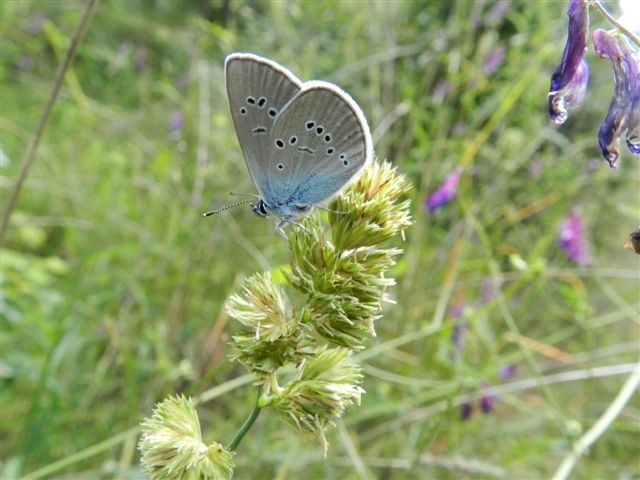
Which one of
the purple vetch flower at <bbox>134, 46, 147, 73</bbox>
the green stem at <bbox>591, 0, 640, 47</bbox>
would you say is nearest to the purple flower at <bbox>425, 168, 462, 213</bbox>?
the green stem at <bbox>591, 0, 640, 47</bbox>

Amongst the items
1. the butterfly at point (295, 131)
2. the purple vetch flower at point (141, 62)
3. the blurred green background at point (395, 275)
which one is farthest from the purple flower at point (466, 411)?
the purple vetch flower at point (141, 62)

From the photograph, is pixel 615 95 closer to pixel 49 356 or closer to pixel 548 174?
pixel 49 356

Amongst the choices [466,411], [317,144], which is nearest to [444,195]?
[466,411]

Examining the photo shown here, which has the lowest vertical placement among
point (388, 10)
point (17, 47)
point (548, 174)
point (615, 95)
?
point (17, 47)

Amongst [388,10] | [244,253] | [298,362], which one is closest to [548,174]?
[388,10]

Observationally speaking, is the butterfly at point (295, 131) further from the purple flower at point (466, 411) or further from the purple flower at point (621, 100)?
the purple flower at point (466, 411)
